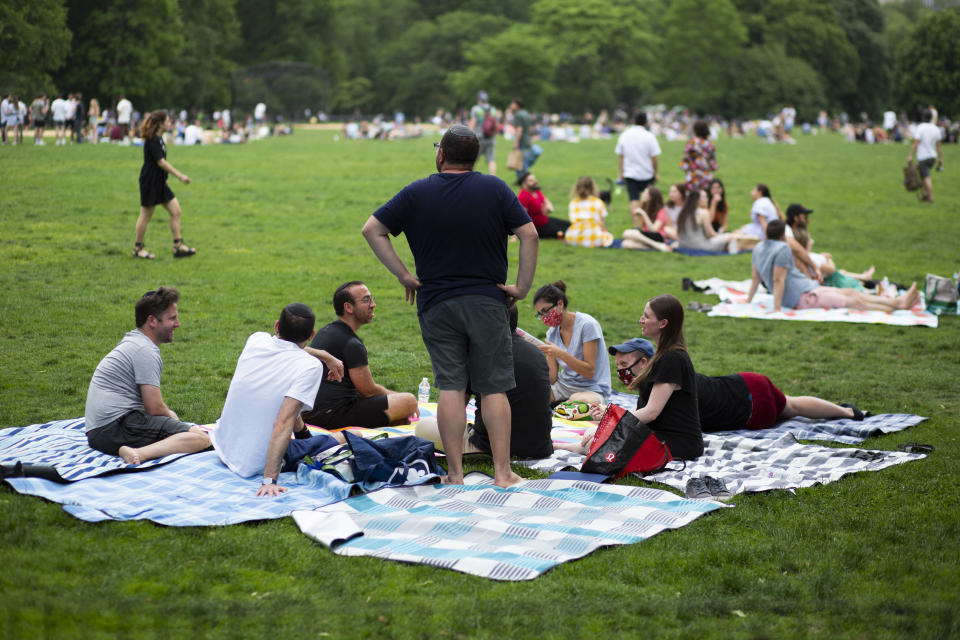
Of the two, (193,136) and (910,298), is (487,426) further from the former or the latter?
(193,136)

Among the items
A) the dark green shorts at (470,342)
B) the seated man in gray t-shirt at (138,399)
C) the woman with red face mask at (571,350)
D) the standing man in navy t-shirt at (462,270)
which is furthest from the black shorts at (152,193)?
the dark green shorts at (470,342)

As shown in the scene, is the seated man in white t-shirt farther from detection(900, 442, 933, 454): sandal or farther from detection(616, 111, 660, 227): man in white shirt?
detection(616, 111, 660, 227): man in white shirt

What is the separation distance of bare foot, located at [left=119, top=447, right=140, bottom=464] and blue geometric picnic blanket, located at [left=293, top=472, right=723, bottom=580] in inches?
53.1

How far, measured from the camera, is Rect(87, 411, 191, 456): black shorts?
6180 mm

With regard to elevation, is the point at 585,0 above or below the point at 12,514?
above

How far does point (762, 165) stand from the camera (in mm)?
32531

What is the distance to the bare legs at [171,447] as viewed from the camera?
6016 millimetres

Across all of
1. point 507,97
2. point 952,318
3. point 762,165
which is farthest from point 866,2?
point 952,318

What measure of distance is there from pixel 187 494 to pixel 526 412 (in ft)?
7.29

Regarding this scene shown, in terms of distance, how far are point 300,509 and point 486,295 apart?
157cm

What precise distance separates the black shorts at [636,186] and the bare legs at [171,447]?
40.6 ft

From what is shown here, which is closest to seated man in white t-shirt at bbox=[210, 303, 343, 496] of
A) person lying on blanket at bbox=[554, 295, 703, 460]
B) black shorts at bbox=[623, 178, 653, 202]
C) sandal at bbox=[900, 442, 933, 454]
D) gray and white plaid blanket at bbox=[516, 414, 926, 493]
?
gray and white plaid blanket at bbox=[516, 414, 926, 493]

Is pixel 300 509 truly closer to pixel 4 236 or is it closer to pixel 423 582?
pixel 423 582

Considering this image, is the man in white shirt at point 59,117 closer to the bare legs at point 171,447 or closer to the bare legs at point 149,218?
the bare legs at point 149,218
